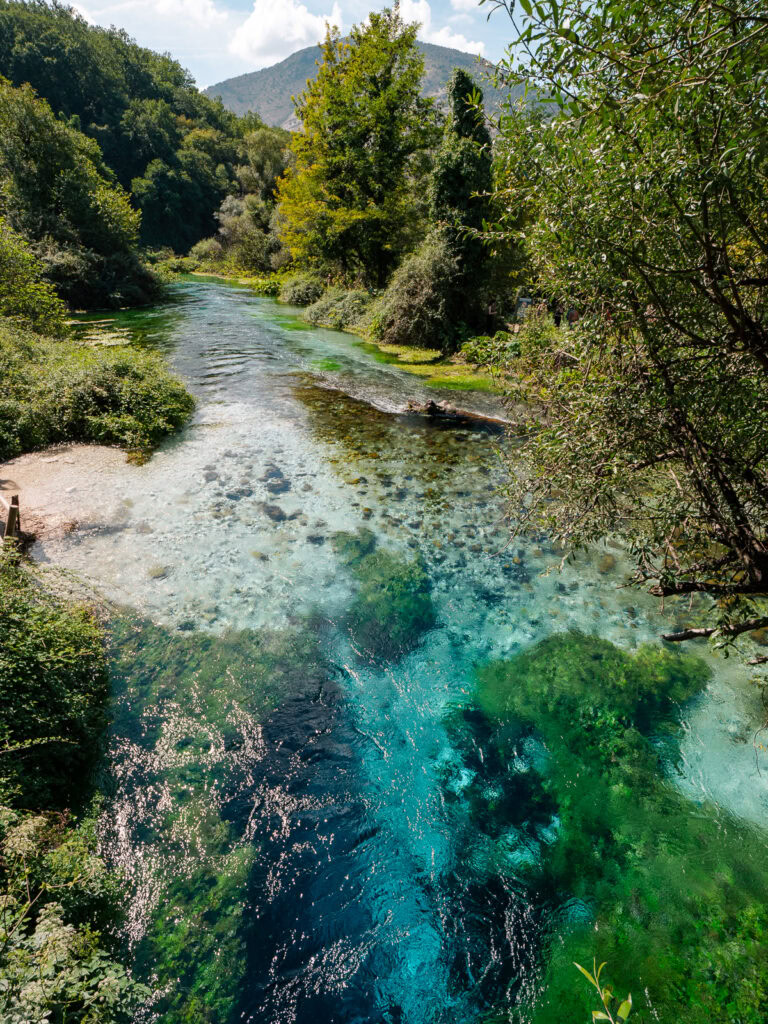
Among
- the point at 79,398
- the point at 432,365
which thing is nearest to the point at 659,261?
the point at 79,398

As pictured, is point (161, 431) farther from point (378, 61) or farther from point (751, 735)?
point (378, 61)

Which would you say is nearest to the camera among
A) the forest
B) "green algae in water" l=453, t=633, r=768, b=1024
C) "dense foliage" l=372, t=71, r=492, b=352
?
the forest

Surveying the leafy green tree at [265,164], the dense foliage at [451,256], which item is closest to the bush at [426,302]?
the dense foliage at [451,256]

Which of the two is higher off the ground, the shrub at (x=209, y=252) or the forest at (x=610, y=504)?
the shrub at (x=209, y=252)

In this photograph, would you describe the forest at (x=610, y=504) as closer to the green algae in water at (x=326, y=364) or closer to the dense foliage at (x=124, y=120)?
the green algae in water at (x=326, y=364)

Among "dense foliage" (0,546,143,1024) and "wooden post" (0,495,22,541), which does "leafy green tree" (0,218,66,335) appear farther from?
"dense foliage" (0,546,143,1024)

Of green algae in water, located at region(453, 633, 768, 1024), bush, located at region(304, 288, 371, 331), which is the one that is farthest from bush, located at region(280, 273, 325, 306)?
green algae in water, located at region(453, 633, 768, 1024)
